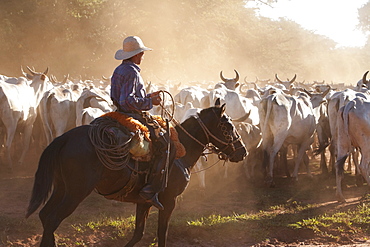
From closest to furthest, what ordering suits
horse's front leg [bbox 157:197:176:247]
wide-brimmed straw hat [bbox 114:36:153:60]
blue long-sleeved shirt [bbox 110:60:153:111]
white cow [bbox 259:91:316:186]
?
blue long-sleeved shirt [bbox 110:60:153:111], wide-brimmed straw hat [bbox 114:36:153:60], horse's front leg [bbox 157:197:176:247], white cow [bbox 259:91:316:186]

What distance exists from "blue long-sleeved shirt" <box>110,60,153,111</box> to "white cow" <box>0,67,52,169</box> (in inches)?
327

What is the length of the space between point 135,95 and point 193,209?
14.1ft

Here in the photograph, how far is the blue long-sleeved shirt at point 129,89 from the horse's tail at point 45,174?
876 millimetres

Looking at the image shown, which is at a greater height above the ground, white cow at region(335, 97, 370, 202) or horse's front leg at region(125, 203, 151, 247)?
white cow at region(335, 97, 370, 202)

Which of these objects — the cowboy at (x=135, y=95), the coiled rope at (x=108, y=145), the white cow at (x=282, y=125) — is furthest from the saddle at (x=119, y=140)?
the white cow at (x=282, y=125)

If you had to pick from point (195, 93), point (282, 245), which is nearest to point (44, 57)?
point (195, 93)

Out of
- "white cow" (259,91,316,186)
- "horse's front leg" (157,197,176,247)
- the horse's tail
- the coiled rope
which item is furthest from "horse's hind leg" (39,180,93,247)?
"white cow" (259,91,316,186)

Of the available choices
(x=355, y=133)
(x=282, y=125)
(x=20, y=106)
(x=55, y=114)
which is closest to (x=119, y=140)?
(x=355, y=133)

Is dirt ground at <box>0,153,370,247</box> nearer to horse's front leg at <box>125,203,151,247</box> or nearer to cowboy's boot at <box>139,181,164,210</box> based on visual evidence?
horse's front leg at <box>125,203,151,247</box>

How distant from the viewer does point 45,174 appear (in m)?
4.99

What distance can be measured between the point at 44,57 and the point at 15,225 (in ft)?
95.5

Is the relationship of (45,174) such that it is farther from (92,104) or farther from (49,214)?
(92,104)

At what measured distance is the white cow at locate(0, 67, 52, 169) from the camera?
13.0 meters

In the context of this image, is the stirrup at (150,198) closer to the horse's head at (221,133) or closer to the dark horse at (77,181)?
the dark horse at (77,181)
